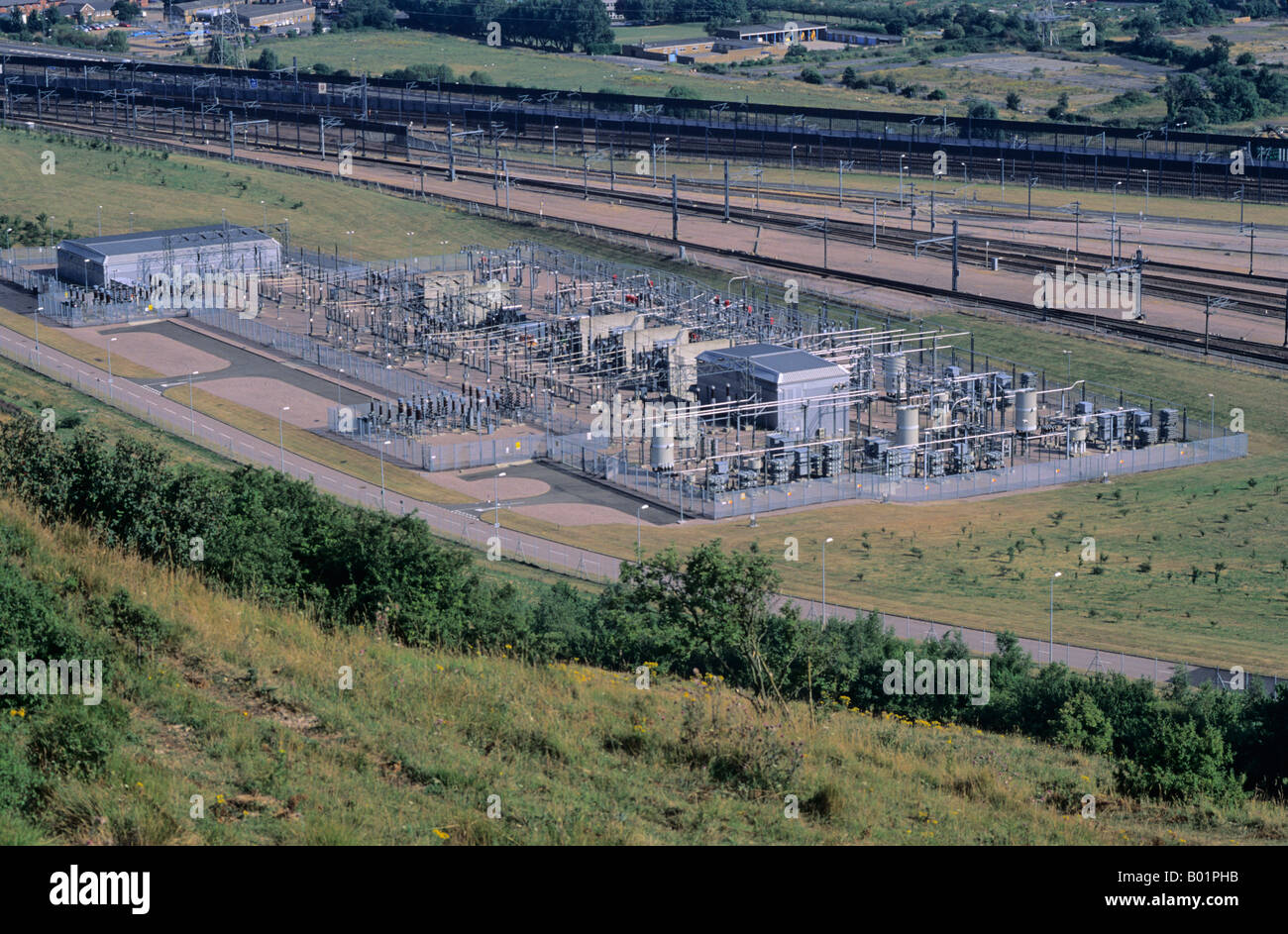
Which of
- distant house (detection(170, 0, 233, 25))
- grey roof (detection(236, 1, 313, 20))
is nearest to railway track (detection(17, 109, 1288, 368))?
distant house (detection(170, 0, 233, 25))

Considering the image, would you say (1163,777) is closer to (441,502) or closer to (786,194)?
(441,502)

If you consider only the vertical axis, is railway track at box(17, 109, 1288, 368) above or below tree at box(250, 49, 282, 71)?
below

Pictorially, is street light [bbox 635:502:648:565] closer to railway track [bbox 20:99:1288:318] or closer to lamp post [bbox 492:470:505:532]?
lamp post [bbox 492:470:505:532]

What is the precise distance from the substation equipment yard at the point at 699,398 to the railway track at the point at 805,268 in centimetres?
635

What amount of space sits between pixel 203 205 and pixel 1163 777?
8194 centimetres

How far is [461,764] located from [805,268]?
229 ft

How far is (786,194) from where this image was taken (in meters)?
107

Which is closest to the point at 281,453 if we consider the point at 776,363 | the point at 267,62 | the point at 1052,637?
the point at 776,363

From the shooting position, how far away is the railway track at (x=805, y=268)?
69.3 meters

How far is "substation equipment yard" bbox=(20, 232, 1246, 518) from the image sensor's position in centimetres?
5325

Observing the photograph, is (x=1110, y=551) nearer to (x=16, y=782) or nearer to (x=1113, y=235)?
(x=16, y=782)

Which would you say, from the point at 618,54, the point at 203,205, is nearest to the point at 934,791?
the point at 203,205

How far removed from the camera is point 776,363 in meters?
58.7

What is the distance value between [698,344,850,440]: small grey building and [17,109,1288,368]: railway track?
17841 millimetres
